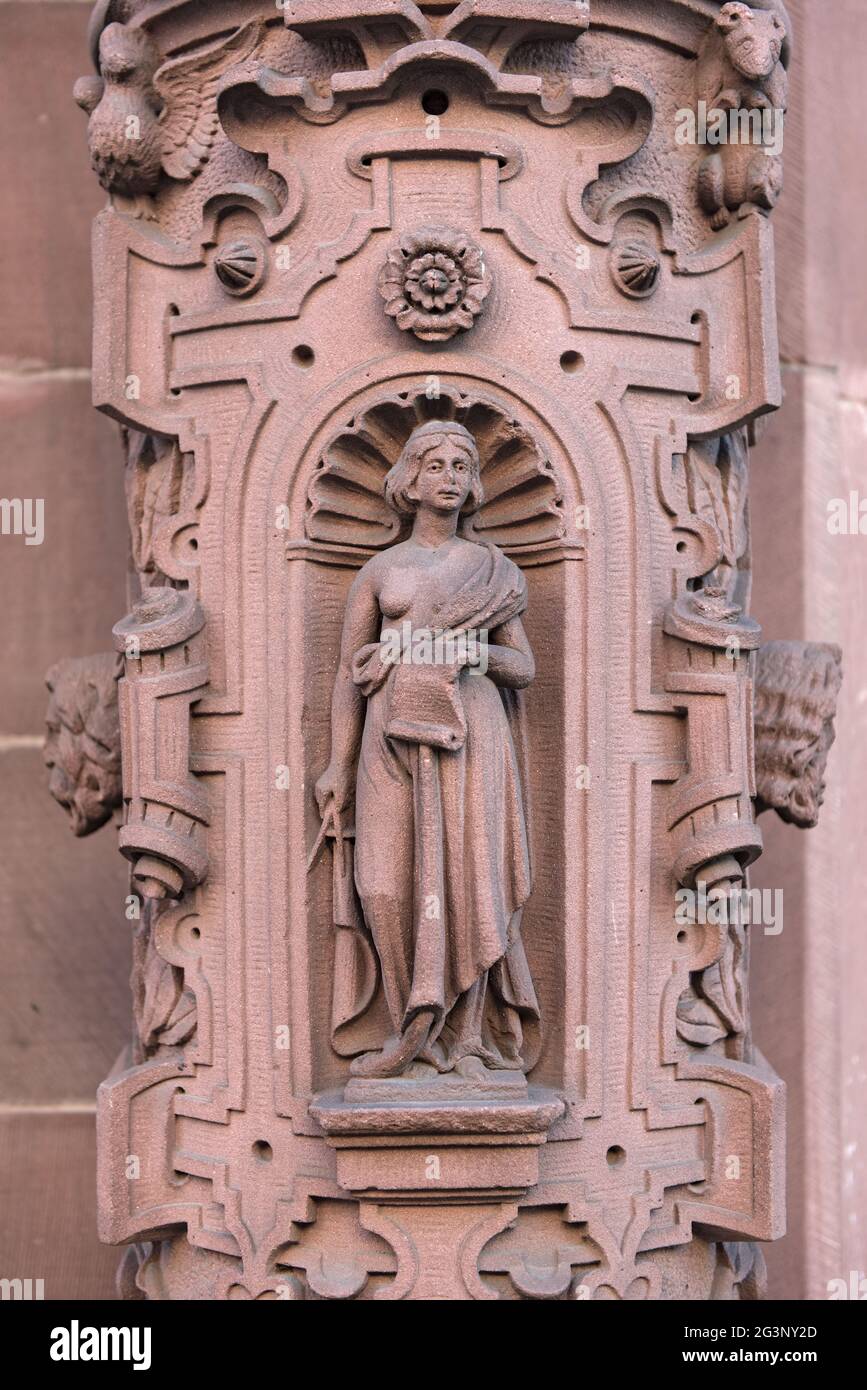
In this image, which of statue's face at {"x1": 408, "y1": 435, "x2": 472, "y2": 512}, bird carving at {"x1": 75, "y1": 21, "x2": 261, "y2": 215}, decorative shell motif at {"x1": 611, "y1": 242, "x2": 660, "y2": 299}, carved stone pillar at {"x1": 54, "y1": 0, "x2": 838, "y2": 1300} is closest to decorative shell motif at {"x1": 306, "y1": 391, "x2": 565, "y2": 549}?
carved stone pillar at {"x1": 54, "y1": 0, "x2": 838, "y2": 1300}

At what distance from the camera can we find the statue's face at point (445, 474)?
5289mm

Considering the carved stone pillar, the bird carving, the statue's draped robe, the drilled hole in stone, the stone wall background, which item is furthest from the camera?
the stone wall background

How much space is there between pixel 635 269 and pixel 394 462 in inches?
29.6

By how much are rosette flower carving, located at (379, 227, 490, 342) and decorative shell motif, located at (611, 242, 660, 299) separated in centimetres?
35

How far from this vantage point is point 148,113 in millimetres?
5680

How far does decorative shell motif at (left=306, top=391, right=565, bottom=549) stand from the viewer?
541 centimetres

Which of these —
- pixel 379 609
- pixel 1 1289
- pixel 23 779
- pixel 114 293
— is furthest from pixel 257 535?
pixel 1 1289

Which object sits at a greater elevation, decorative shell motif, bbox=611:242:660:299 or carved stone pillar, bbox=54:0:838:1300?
decorative shell motif, bbox=611:242:660:299

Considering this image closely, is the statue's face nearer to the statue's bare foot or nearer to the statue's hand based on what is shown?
Result: the statue's hand

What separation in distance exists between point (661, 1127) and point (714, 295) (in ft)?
6.79

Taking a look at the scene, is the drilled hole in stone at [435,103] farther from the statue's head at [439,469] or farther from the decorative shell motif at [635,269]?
the statue's head at [439,469]

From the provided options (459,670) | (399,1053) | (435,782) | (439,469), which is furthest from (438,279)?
(399,1053)

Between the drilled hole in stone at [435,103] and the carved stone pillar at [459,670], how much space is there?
21 millimetres

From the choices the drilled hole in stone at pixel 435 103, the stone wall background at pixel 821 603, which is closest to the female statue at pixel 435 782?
the drilled hole in stone at pixel 435 103
